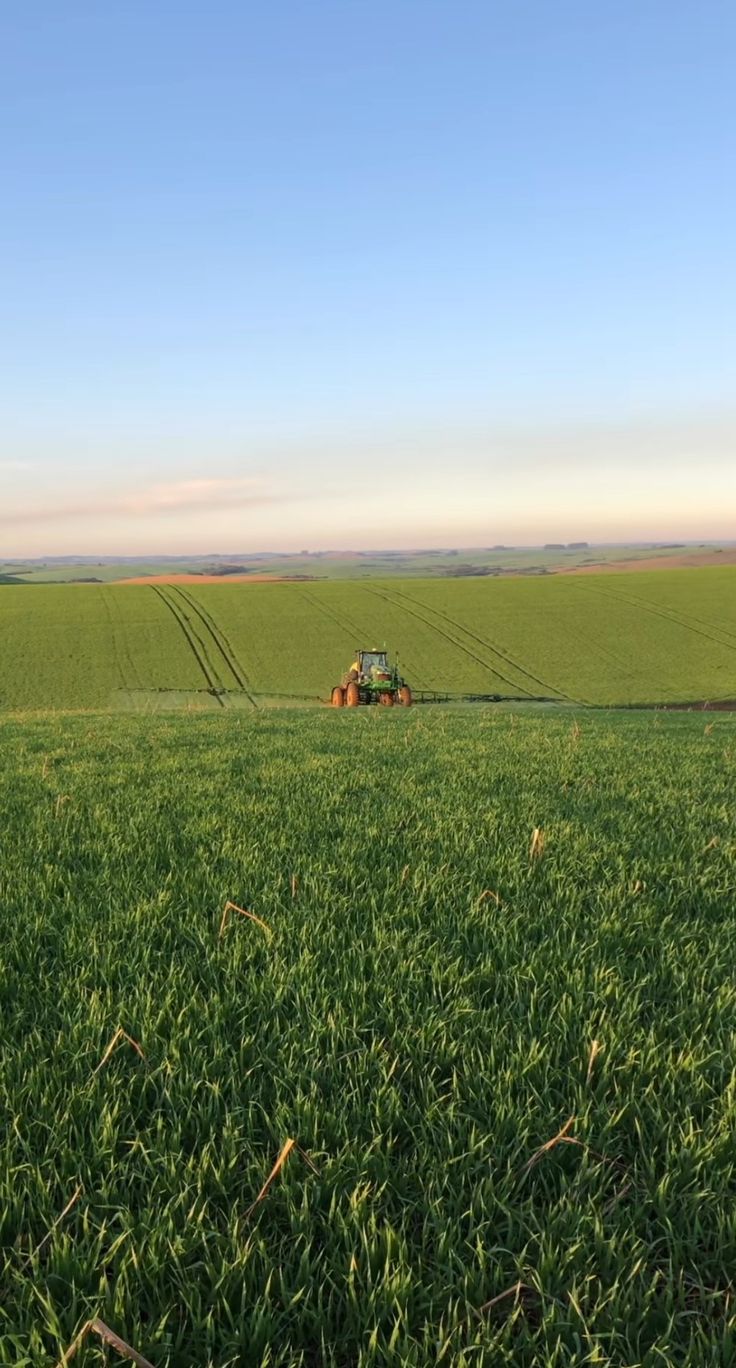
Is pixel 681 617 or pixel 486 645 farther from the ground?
pixel 681 617

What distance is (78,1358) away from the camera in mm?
Result: 1500

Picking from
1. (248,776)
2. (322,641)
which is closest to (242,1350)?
(248,776)

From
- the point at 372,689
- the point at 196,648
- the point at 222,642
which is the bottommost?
the point at 372,689

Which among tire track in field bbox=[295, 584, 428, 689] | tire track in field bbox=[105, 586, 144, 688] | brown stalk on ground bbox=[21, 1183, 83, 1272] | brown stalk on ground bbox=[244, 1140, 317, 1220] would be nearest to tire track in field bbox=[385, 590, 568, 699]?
tire track in field bbox=[295, 584, 428, 689]

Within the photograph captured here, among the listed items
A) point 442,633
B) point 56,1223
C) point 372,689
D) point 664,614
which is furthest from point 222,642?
point 56,1223

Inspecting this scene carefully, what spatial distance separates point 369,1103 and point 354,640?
51.4 meters

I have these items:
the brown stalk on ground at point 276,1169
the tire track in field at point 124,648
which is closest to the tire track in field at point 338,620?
the tire track in field at point 124,648

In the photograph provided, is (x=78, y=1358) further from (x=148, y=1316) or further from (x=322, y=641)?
(x=322, y=641)

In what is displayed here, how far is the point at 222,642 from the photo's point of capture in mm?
52375

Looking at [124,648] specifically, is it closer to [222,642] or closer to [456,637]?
[222,642]

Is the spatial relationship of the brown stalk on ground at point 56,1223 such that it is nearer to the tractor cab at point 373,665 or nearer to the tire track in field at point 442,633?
the tractor cab at point 373,665

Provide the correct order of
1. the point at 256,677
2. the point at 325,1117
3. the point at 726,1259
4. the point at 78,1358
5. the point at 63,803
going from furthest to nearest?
the point at 256,677 → the point at 63,803 → the point at 325,1117 → the point at 726,1259 → the point at 78,1358

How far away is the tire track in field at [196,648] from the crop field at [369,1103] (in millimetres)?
33602

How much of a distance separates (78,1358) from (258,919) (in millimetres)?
1844
